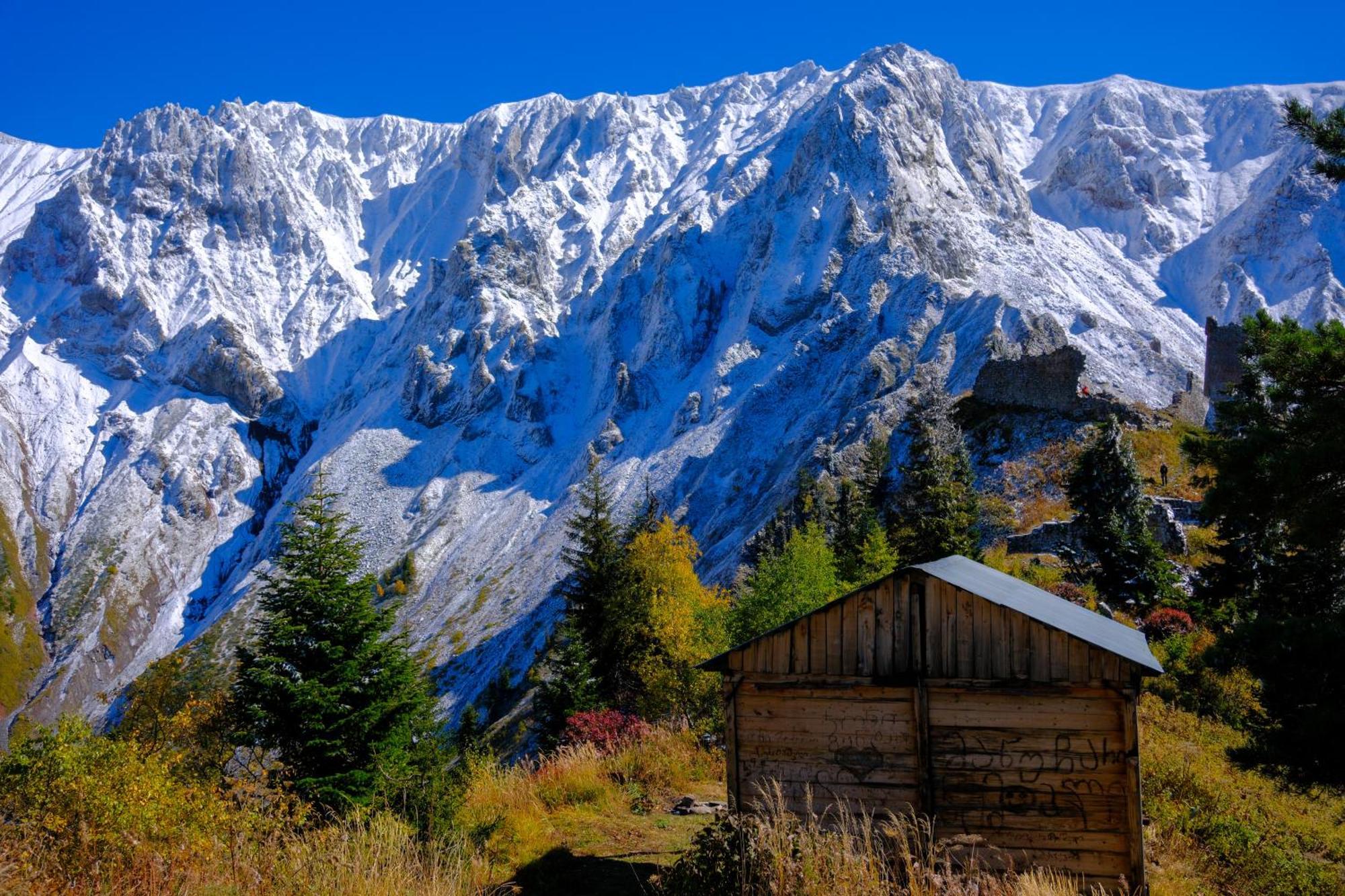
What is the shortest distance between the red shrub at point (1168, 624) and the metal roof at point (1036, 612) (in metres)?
13.8

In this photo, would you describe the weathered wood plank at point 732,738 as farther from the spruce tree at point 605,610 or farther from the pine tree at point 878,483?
the pine tree at point 878,483

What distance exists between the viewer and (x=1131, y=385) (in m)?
77.6

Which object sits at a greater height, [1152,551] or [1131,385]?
[1131,385]

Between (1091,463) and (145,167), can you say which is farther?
(145,167)

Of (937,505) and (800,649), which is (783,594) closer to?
(937,505)

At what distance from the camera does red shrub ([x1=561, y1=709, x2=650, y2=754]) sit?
15.1m

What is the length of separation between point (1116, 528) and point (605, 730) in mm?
19215

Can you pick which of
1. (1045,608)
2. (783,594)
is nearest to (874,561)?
(783,594)

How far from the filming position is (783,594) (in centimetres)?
2281

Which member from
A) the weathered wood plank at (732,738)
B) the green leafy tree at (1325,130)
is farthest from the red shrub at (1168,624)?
the weathered wood plank at (732,738)

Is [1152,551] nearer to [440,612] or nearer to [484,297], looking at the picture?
[440,612]

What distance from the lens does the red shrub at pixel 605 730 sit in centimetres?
1512

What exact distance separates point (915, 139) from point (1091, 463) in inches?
3901

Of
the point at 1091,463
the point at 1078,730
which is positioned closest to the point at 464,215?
the point at 1091,463
